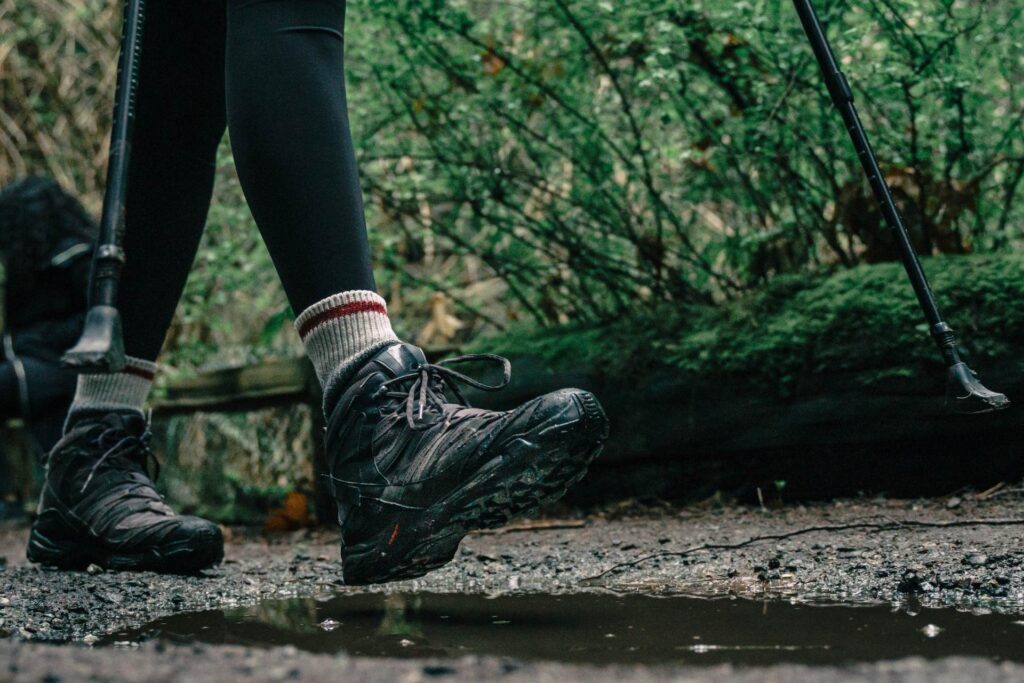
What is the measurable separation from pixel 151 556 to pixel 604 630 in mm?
955

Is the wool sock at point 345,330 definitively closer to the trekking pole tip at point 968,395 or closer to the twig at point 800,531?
the twig at point 800,531

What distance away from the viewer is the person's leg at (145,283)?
6.66ft

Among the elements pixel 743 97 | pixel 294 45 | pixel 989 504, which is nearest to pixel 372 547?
pixel 294 45

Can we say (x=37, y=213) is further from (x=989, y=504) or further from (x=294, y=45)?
(x=989, y=504)

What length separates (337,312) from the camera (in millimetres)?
1605

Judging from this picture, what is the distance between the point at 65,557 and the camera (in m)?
2.09

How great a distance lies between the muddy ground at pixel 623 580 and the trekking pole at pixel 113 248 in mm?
321

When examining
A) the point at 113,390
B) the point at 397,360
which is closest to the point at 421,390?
the point at 397,360

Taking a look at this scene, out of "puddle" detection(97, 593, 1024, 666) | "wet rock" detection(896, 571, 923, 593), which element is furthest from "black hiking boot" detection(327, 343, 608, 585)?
"wet rock" detection(896, 571, 923, 593)

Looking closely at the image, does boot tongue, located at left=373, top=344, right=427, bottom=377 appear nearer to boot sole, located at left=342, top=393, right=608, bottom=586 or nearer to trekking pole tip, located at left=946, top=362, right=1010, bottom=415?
boot sole, located at left=342, top=393, right=608, bottom=586

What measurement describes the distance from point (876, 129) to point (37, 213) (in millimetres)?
3437

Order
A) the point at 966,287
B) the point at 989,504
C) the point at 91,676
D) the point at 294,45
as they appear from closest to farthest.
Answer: the point at 91,676 < the point at 294,45 < the point at 989,504 < the point at 966,287

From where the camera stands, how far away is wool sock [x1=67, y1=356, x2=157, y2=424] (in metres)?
2.09

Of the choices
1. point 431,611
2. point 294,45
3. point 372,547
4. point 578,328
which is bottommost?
point 431,611
